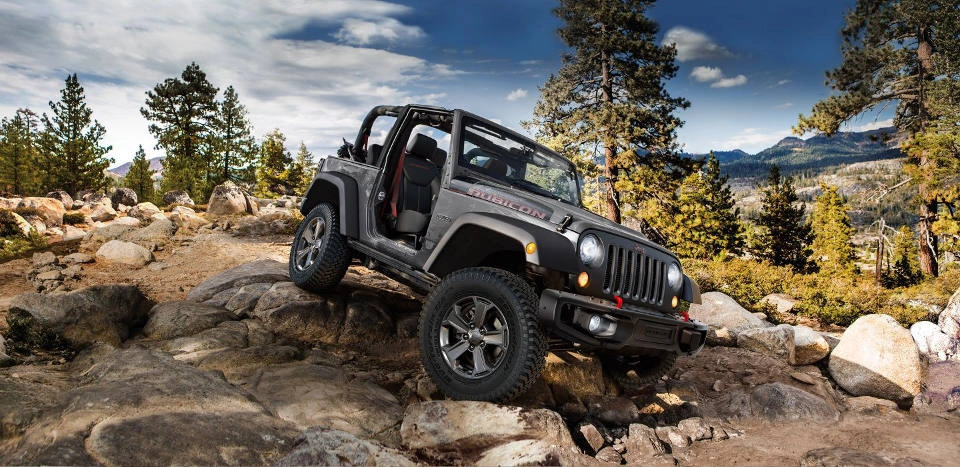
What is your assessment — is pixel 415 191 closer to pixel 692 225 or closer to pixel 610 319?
pixel 610 319

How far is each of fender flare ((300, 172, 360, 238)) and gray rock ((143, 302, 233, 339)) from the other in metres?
1.64

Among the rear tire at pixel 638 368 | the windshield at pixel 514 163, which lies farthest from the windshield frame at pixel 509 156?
the rear tire at pixel 638 368

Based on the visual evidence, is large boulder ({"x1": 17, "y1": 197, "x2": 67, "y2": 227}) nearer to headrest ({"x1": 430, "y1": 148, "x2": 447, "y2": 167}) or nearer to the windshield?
headrest ({"x1": 430, "y1": 148, "x2": 447, "y2": 167})

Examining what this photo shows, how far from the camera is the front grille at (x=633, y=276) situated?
406 cm

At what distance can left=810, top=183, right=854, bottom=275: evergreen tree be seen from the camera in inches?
1465

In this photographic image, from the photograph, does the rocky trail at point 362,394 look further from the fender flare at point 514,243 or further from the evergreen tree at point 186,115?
the evergreen tree at point 186,115

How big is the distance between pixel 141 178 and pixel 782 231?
5151 cm

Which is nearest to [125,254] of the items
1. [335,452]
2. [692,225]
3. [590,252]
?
[335,452]

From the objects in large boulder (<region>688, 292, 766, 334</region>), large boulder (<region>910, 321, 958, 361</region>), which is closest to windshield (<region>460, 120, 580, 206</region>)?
large boulder (<region>688, 292, 766, 334</region>)

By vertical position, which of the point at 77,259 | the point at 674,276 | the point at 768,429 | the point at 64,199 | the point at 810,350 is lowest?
the point at 768,429

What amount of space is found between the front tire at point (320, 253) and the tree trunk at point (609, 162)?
20518 mm

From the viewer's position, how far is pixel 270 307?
241 inches

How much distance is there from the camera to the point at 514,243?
4.20 metres

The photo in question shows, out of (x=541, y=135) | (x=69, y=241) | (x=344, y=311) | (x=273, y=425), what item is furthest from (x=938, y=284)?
(x=69, y=241)
